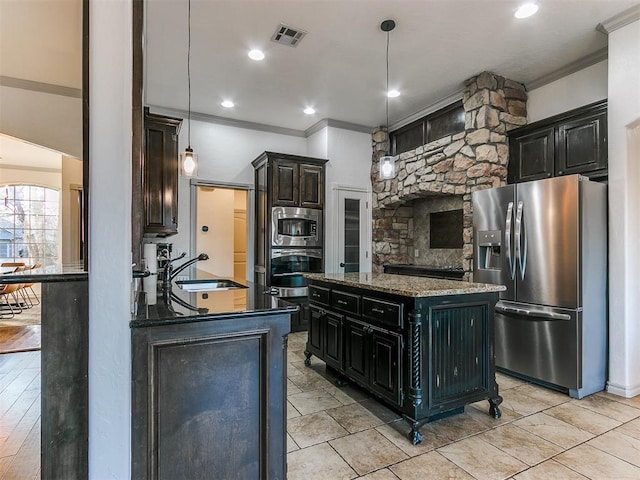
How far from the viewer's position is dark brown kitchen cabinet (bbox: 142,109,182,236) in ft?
9.86

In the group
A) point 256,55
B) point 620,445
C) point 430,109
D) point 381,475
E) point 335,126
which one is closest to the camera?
point 381,475

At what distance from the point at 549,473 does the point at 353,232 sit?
406 centimetres

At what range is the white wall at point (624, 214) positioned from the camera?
2.91 meters

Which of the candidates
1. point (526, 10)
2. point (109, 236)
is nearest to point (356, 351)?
point (109, 236)

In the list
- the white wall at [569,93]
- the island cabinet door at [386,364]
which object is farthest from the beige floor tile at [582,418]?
the white wall at [569,93]

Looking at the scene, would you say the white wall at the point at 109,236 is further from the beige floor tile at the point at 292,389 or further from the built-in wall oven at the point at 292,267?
the built-in wall oven at the point at 292,267

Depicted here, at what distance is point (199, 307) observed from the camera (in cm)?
157

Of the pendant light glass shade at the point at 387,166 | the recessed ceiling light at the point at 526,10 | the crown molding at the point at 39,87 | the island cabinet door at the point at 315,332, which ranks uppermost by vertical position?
the recessed ceiling light at the point at 526,10

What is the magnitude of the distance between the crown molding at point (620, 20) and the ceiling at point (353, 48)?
0.05 meters

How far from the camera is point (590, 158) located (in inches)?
128

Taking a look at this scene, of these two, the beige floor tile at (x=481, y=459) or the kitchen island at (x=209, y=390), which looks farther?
the beige floor tile at (x=481, y=459)

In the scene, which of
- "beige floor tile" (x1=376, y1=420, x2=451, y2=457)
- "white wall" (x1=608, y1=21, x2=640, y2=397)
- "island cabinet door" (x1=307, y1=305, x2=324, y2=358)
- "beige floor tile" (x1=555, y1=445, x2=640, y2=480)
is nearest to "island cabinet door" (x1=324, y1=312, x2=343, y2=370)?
"island cabinet door" (x1=307, y1=305, x2=324, y2=358)

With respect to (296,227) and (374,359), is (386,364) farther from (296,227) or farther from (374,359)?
(296,227)

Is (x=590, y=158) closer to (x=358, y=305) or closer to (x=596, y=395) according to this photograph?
(x=596, y=395)
